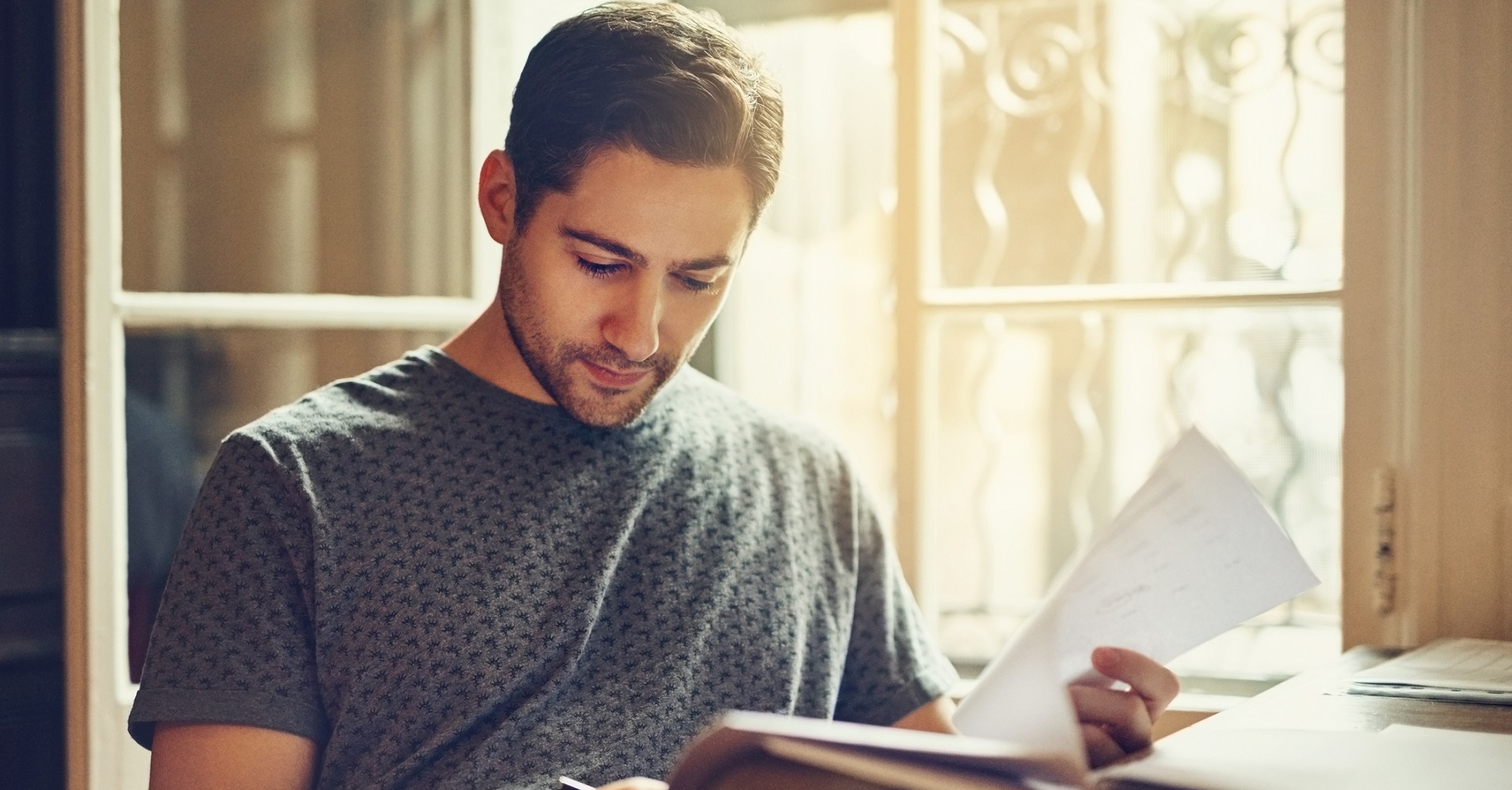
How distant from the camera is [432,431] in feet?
3.58

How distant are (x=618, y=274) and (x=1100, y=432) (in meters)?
2.70

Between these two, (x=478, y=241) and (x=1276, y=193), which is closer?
(x=1276, y=193)

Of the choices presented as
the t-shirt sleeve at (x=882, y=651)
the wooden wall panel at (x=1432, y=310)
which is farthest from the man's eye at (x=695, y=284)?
the wooden wall panel at (x=1432, y=310)

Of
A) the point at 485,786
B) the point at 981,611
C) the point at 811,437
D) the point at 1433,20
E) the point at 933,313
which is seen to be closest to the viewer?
the point at 485,786

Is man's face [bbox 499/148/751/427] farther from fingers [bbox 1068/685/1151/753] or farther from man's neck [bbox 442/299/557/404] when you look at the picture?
fingers [bbox 1068/685/1151/753]

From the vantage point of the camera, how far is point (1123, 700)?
915 mm

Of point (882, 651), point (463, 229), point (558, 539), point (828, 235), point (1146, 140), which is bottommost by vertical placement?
point (882, 651)

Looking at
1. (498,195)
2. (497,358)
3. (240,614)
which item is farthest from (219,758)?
(498,195)

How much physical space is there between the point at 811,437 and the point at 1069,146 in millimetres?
2302

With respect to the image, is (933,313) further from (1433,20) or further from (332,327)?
(332,327)

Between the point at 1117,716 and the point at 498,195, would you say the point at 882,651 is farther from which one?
the point at 498,195

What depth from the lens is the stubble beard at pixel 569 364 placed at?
3.64ft

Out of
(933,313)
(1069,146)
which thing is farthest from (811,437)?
(1069,146)

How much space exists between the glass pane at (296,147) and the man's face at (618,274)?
55 cm
